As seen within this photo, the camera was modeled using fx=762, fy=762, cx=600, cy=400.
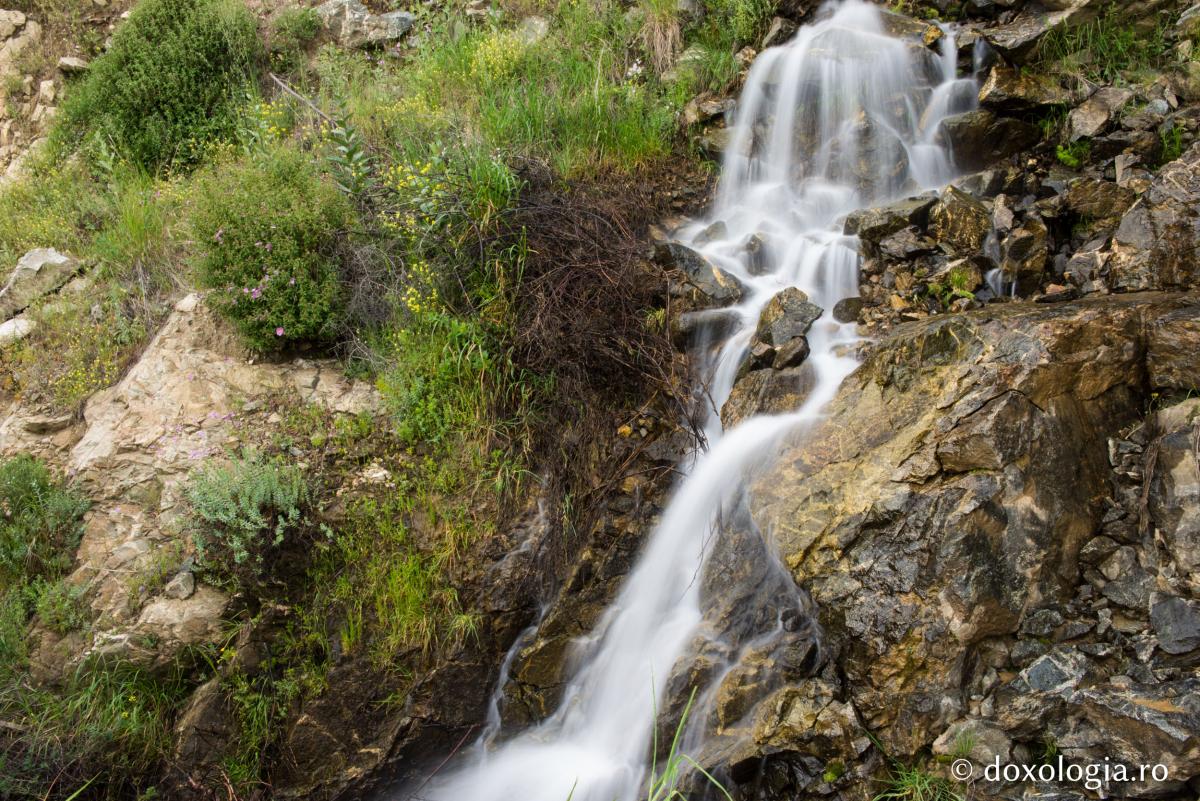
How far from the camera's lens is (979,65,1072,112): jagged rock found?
5.99 m

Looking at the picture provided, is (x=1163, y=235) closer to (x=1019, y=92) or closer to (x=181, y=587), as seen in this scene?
(x=1019, y=92)

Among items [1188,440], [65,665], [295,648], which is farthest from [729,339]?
[65,665]

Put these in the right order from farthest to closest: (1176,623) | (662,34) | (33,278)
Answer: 1. (662,34)
2. (33,278)
3. (1176,623)

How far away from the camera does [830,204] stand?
21.2 ft

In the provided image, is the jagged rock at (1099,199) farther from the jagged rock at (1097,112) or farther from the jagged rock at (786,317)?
the jagged rock at (786,317)

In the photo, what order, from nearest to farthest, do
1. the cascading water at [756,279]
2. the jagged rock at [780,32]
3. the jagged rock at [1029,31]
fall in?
the cascading water at [756,279] < the jagged rock at [1029,31] < the jagged rock at [780,32]

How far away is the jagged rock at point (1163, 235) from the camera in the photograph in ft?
13.9

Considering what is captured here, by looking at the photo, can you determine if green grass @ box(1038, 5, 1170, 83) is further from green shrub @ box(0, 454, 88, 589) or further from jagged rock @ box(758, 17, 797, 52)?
green shrub @ box(0, 454, 88, 589)

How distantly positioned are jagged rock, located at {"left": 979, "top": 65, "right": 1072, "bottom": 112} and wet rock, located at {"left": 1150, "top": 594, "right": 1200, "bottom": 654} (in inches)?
172

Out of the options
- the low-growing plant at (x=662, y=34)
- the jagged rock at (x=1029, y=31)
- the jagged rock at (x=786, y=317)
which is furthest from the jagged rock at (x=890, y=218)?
the low-growing plant at (x=662, y=34)

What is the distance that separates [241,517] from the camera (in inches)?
181

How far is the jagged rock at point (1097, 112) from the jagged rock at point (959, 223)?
1003 millimetres

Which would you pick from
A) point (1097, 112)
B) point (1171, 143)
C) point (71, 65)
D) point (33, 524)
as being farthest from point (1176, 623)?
point (71, 65)

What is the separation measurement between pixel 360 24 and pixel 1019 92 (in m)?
7.06
